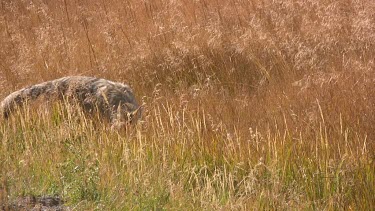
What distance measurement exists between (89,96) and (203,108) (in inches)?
34.2

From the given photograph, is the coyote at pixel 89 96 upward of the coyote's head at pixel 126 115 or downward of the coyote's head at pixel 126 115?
upward

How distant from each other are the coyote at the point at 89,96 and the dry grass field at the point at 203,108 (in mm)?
Result: 127

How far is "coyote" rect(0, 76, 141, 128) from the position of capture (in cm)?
517

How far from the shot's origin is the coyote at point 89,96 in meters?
5.17

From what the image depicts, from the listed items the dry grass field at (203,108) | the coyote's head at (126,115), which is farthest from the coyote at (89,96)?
the dry grass field at (203,108)

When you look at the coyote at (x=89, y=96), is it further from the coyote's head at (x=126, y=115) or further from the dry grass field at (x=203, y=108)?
the dry grass field at (x=203, y=108)

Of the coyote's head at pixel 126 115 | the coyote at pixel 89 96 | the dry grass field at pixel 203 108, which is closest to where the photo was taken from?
the dry grass field at pixel 203 108

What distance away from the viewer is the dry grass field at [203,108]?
12.0ft

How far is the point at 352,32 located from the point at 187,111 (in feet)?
7.65

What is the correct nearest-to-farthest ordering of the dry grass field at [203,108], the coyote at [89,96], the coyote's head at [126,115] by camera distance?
1. the dry grass field at [203,108]
2. the coyote's head at [126,115]
3. the coyote at [89,96]

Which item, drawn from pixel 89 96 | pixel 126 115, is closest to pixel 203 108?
pixel 126 115

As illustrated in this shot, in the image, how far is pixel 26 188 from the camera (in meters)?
3.56

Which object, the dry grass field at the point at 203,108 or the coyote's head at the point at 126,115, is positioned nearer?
the dry grass field at the point at 203,108

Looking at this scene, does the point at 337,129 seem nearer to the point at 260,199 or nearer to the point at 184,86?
the point at 260,199
